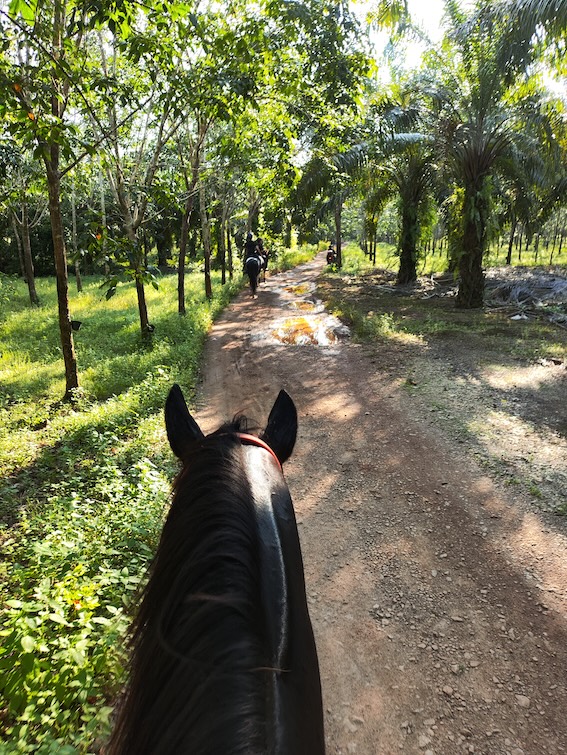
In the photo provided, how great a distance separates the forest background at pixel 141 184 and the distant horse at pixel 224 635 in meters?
0.89

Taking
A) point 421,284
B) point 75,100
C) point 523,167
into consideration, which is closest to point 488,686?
point 75,100

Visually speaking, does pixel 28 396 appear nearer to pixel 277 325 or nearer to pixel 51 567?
pixel 51 567

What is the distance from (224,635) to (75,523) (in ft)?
9.64

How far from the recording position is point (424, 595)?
3.14m

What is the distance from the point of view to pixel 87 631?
7.62 ft

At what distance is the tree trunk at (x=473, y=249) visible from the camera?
36.7 ft

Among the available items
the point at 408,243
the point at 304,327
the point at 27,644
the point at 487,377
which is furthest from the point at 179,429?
the point at 408,243

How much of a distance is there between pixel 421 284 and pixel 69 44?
47.7ft

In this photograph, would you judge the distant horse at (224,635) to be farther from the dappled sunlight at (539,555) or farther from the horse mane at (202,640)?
the dappled sunlight at (539,555)

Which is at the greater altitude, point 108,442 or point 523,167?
point 523,167

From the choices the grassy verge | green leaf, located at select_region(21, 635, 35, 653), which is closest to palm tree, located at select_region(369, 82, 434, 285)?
the grassy verge

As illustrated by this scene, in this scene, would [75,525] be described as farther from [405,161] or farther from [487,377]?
[405,161]

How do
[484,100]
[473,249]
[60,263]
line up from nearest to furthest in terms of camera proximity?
[60,263]
[484,100]
[473,249]

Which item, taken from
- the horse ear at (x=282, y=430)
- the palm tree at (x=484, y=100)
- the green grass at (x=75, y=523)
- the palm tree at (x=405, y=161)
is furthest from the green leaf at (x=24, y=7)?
the palm tree at (x=405, y=161)
